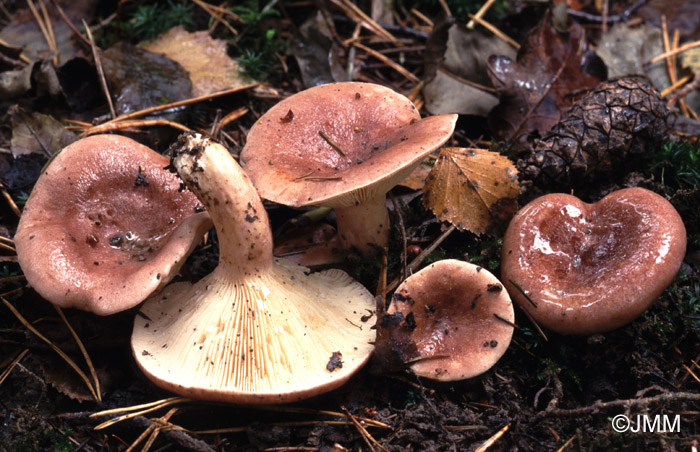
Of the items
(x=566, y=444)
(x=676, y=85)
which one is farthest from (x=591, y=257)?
(x=676, y=85)

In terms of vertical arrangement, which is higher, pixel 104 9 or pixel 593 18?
pixel 593 18

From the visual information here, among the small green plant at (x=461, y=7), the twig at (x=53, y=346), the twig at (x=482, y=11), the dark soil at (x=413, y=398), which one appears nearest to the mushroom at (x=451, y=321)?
the dark soil at (x=413, y=398)

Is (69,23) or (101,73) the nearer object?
(101,73)

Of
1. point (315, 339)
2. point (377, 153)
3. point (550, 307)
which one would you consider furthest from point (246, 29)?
point (550, 307)

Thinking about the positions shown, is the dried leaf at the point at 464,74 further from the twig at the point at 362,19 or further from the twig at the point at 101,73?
the twig at the point at 101,73

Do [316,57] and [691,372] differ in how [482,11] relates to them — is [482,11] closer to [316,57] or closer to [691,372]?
[316,57]

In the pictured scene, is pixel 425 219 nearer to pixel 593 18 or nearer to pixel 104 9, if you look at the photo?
pixel 593 18
